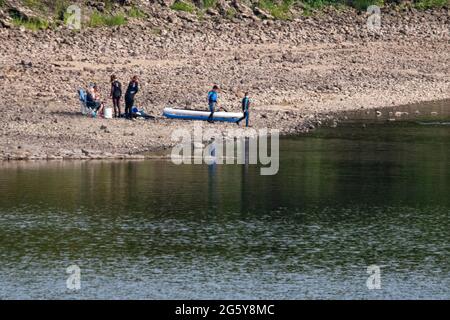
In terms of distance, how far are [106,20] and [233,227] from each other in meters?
31.6

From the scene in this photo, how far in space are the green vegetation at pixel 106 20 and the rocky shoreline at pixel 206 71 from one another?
2.25 ft

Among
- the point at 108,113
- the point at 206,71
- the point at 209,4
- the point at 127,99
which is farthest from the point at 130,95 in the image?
the point at 209,4

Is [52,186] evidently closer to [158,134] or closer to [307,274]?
[158,134]

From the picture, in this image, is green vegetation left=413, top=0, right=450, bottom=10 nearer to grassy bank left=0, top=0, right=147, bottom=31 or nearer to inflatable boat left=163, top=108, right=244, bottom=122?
grassy bank left=0, top=0, right=147, bottom=31

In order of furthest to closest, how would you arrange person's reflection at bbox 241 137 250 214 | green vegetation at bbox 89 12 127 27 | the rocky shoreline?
green vegetation at bbox 89 12 127 27
the rocky shoreline
person's reflection at bbox 241 137 250 214

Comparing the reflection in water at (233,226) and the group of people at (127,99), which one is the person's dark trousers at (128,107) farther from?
the reflection in water at (233,226)

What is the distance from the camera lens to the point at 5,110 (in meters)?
47.9

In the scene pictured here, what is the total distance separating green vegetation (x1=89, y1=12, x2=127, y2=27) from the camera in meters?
62.9

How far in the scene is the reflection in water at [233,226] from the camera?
2820 cm

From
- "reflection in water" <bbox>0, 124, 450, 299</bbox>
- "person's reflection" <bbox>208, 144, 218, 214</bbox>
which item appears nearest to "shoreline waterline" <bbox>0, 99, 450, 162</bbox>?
"reflection in water" <bbox>0, 124, 450, 299</bbox>

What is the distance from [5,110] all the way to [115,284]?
828 inches

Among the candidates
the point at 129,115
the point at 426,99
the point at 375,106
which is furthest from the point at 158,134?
the point at 426,99

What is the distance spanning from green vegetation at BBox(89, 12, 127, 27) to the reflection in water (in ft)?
63.3
